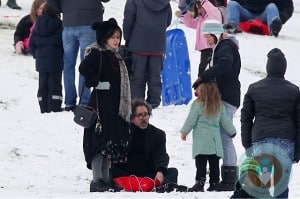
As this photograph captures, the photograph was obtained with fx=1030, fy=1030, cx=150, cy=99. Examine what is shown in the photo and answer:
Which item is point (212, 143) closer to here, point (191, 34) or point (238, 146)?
point (238, 146)

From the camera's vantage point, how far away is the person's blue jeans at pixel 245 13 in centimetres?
1861

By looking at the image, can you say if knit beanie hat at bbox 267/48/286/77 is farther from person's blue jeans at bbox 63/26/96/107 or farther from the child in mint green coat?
person's blue jeans at bbox 63/26/96/107

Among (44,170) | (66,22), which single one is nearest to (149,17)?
(66,22)

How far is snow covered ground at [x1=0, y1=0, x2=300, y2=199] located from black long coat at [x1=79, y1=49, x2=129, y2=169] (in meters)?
0.48

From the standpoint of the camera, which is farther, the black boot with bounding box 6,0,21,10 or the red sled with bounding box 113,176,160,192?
the black boot with bounding box 6,0,21,10

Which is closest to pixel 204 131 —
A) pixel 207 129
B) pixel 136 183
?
pixel 207 129

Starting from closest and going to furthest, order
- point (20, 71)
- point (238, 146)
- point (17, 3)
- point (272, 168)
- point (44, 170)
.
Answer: point (272, 168) → point (44, 170) → point (238, 146) → point (20, 71) → point (17, 3)

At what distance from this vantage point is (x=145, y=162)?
973cm

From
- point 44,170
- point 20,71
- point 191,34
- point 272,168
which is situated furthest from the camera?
point 191,34

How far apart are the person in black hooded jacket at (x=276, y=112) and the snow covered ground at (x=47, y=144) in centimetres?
69

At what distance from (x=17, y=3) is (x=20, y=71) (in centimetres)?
645

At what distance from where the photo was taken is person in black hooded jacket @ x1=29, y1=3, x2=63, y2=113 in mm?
12484

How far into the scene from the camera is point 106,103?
31.1ft
